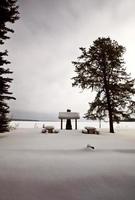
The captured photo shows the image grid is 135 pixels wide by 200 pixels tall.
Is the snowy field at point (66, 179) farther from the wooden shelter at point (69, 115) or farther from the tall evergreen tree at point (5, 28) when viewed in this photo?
the wooden shelter at point (69, 115)

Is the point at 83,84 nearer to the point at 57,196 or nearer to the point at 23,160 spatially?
the point at 23,160

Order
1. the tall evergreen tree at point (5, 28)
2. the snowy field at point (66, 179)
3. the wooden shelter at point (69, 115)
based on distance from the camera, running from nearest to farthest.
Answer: the snowy field at point (66, 179) < the tall evergreen tree at point (5, 28) < the wooden shelter at point (69, 115)

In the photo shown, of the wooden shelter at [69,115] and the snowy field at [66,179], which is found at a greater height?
the wooden shelter at [69,115]

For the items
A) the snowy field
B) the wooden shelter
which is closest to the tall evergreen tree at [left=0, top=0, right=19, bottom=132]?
the snowy field

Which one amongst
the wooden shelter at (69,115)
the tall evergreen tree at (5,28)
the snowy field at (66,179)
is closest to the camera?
the snowy field at (66,179)

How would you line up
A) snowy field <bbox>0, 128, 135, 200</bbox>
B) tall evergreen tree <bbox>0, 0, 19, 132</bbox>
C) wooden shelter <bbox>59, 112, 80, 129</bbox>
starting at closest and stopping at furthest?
snowy field <bbox>0, 128, 135, 200</bbox> < tall evergreen tree <bbox>0, 0, 19, 132</bbox> < wooden shelter <bbox>59, 112, 80, 129</bbox>

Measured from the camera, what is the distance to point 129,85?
27.0 meters

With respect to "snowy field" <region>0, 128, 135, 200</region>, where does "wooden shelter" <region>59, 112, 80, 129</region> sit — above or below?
above

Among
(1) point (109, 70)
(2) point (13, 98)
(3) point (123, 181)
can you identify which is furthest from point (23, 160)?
(1) point (109, 70)

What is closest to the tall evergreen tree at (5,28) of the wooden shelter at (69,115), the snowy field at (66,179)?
the snowy field at (66,179)

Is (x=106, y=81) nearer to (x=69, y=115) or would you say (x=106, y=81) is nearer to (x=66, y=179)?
(x=69, y=115)

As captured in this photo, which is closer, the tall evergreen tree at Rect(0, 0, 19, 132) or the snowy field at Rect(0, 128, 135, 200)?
the snowy field at Rect(0, 128, 135, 200)

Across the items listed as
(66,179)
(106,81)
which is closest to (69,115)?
(106,81)

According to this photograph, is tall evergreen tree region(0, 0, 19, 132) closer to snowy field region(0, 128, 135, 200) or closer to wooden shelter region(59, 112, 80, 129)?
snowy field region(0, 128, 135, 200)
